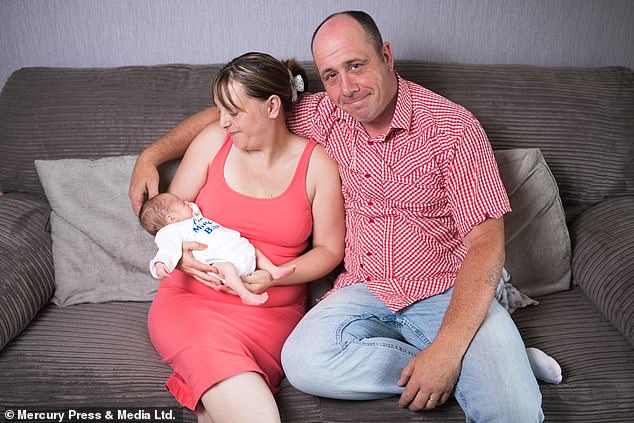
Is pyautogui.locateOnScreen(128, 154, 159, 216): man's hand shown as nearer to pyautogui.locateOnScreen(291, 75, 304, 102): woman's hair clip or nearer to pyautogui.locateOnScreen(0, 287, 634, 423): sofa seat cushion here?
pyautogui.locateOnScreen(0, 287, 634, 423): sofa seat cushion

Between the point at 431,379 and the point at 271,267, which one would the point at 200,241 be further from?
the point at 431,379

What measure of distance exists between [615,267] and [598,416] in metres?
0.48

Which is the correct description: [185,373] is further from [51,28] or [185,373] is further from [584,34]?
[584,34]

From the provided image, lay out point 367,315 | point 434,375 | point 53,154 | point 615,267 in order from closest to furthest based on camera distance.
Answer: point 434,375 < point 367,315 < point 615,267 < point 53,154

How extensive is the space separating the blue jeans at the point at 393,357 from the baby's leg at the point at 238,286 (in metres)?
0.13

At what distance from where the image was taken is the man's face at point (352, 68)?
1.79m

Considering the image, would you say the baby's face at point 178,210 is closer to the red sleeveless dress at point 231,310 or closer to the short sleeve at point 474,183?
the red sleeveless dress at point 231,310

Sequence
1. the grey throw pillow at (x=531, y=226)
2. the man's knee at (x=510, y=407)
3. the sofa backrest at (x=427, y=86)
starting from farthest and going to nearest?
the sofa backrest at (x=427, y=86) < the grey throw pillow at (x=531, y=226) < the man's knee at (x=510, y=407)

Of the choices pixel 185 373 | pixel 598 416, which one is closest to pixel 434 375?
pixel 598 416

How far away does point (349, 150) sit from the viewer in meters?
1.96

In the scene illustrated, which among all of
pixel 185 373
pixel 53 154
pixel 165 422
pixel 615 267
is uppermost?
pixel 53 154

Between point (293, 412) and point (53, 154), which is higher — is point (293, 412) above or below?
below

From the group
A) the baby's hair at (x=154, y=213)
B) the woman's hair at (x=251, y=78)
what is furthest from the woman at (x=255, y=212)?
the baby's hair at (x=154, y=213)

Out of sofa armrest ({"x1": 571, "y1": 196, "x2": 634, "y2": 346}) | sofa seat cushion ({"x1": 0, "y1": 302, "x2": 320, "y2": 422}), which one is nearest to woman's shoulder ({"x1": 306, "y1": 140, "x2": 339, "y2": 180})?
sofa seat cushion ({"x1": 0, "y1": 302, "x2": 320, "y2": 422})
